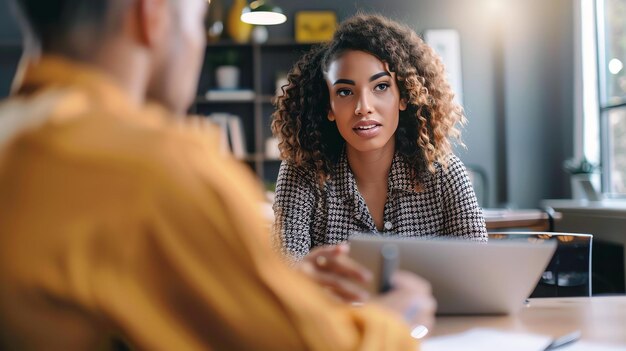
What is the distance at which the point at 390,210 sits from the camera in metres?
1.76

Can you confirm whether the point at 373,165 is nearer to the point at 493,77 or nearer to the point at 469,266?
the point at 469,266

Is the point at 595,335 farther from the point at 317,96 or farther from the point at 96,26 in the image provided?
the point at 317,96

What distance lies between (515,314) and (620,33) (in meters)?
3.61

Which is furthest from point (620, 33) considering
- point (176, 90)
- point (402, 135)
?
point (176, 90)

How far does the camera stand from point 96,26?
1.96 feet

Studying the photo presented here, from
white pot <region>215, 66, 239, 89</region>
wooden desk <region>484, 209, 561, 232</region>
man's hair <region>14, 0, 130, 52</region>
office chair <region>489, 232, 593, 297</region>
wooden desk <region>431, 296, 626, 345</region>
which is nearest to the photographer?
man's hair <region>14, 0, 130, 52</region>

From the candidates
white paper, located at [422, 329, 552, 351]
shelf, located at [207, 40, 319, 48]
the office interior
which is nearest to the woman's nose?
white paper, located at [422, 329, 552, 351]

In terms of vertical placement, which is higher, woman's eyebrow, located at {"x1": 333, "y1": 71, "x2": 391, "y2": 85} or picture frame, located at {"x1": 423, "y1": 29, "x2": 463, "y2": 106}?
picture frame, located at {"x1": 423, "y1": 29, "x2": 463, "y2": 106}

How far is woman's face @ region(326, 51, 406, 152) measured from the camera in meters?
1.74

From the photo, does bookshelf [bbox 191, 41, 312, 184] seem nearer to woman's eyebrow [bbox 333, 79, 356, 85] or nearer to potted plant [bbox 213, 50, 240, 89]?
potted plant [bbox 213, 50, 240, 89]

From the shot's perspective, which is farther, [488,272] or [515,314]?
[515,314]

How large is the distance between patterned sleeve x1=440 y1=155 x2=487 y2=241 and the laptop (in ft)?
1.75

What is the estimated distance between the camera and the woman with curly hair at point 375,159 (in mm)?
1742

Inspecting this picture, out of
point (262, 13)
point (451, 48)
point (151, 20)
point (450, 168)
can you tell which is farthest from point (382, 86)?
point (451, 48)
